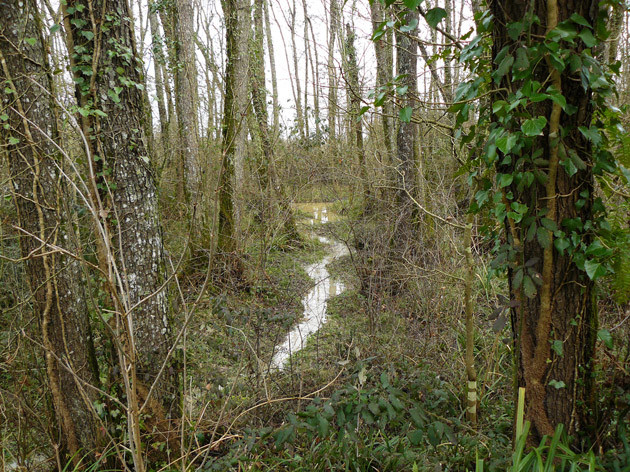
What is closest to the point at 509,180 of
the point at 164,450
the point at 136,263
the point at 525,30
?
the point at 525,30

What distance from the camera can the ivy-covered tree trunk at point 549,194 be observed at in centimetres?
168

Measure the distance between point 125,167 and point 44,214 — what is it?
2.13 feet

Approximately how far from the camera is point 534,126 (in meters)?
1.66

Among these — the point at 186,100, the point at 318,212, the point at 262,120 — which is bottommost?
the point at 318,212

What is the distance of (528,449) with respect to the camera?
79.7 inches

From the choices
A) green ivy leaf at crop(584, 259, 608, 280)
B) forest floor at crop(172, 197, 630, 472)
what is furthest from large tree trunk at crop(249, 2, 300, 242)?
green ivy leaf at crop(584, 259, 608, 280)

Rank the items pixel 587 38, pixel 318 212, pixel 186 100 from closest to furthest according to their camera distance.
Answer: pixel 587 38
pixel 186 100
pixel 318 212

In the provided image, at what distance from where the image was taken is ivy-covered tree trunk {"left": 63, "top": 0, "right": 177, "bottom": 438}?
8.81ft

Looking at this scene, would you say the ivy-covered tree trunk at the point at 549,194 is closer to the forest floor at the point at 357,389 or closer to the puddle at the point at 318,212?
the forest floor at the point at 357,389

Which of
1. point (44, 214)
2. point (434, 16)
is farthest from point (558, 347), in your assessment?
point (44, 214)

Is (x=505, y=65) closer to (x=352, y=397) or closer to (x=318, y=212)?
(x=352, y=397)

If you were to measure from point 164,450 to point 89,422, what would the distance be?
605 mm

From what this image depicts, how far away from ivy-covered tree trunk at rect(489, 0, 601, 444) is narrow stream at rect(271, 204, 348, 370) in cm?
218

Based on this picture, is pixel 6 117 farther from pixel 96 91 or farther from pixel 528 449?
pixel 528 449
